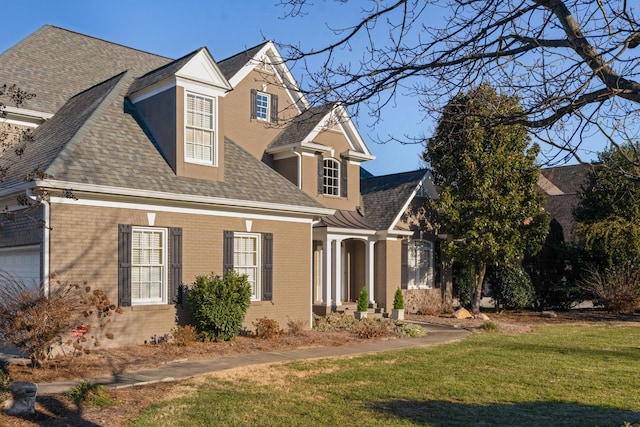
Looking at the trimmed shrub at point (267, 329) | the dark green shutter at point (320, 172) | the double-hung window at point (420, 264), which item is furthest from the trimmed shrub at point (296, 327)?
the double-hung window at point (420, 264)

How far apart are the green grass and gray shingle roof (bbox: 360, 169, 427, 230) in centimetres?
906

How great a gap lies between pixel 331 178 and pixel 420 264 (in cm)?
541

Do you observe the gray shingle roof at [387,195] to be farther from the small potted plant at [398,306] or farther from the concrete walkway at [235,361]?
the concrete walkway at [235,361]

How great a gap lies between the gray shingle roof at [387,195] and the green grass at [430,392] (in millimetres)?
9057

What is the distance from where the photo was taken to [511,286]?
24719mm

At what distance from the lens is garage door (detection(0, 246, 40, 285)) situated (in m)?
12.9

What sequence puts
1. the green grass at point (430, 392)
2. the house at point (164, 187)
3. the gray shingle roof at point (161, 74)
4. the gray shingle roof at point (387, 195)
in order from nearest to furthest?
1. the green grass at point (430, 392)
2. the house at point (164, 187)
3. the gray shingle roof at point (161, 74)
4. the gray shingle roof at point (387, 195)

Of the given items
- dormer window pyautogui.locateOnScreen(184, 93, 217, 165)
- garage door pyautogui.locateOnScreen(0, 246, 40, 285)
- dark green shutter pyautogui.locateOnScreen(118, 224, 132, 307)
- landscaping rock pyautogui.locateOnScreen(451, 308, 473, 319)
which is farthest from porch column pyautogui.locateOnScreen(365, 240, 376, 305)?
garage door pyautogui.locateOnScreen(0, 246, 40, 285)

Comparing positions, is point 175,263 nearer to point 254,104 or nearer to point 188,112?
point 188,112

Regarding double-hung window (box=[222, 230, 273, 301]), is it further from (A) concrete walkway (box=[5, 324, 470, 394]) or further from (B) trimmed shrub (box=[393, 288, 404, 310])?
(B) trimmed shrub (box=[393, 288, 404, 310])

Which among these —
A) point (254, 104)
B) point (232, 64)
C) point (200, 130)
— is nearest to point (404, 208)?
point (254, 104)

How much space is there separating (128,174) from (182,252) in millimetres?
2224

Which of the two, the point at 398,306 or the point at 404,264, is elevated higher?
the point at 404,264

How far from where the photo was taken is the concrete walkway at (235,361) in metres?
9.95
